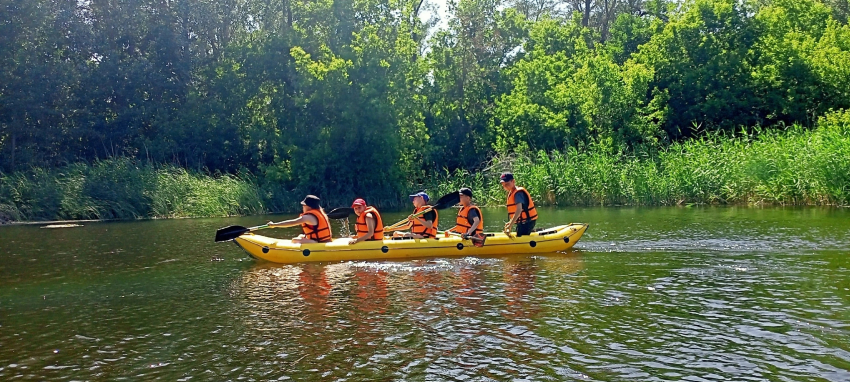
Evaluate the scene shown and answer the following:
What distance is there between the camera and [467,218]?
533 inches

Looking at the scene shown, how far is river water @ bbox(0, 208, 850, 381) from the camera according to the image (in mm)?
6684

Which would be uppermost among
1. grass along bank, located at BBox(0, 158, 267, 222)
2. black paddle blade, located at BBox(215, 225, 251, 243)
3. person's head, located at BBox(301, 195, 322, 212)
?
grass along bank, located at BBox(0, 158, 267, 222)

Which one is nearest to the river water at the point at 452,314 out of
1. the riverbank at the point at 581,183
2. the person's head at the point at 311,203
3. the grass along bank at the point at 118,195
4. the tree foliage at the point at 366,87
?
the person's head at the point at 311,203

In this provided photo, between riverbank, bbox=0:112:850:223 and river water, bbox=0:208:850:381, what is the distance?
7108mm

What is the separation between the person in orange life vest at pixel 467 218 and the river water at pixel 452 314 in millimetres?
739

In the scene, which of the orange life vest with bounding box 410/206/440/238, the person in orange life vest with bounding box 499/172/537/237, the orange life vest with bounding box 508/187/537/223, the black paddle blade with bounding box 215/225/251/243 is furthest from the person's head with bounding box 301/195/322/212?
the orange life vest with bounding box 508/187/537/223

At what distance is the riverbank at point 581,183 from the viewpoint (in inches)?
837

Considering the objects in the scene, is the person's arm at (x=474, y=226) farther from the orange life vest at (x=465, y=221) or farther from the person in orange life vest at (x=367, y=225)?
the person in orange life vest at (x=367, y=225)

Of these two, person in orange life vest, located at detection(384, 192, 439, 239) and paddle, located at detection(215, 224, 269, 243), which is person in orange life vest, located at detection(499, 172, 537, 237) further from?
paddle, located at detection(215, 224, 269, 243)

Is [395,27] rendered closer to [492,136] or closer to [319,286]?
[492,136]

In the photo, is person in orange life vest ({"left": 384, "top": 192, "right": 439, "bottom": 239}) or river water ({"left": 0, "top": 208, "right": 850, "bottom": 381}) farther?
person in orange life vest ({"left": 384, "top": 192, "right": 439, "bottom": 239})

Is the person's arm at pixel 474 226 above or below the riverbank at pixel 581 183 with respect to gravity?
below

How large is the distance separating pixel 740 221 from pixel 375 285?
10.3 metres

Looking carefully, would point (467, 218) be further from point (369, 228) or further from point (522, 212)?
point (369, 228)
